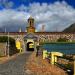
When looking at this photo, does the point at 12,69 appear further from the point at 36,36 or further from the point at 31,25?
the point at 31,25

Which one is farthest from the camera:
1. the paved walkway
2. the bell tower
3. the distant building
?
the bell tower

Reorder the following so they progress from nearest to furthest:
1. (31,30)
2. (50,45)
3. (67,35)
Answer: (50,45)
(67,35)
(31,30)

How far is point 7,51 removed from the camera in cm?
4844

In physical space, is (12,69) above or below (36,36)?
below

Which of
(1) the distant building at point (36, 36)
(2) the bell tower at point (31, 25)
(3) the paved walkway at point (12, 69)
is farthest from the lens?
(2) the bell tower at point (31, 25)

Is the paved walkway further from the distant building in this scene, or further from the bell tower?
the bell tower

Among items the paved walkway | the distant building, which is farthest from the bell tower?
the paved walkway

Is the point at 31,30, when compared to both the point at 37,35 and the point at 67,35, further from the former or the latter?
the point at 67,35

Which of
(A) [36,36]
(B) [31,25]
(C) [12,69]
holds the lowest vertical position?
(C) [12,69]

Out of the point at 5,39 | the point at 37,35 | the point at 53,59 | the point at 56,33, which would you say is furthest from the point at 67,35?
the point at 53,59

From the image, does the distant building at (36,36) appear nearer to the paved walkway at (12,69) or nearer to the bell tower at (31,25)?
the bell tower at (31,25)

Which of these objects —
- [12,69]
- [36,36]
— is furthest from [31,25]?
[12,69]

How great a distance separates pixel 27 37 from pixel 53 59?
50029mm

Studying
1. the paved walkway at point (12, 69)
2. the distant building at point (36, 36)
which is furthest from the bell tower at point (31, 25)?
the paved walkway at point (12, 69)
